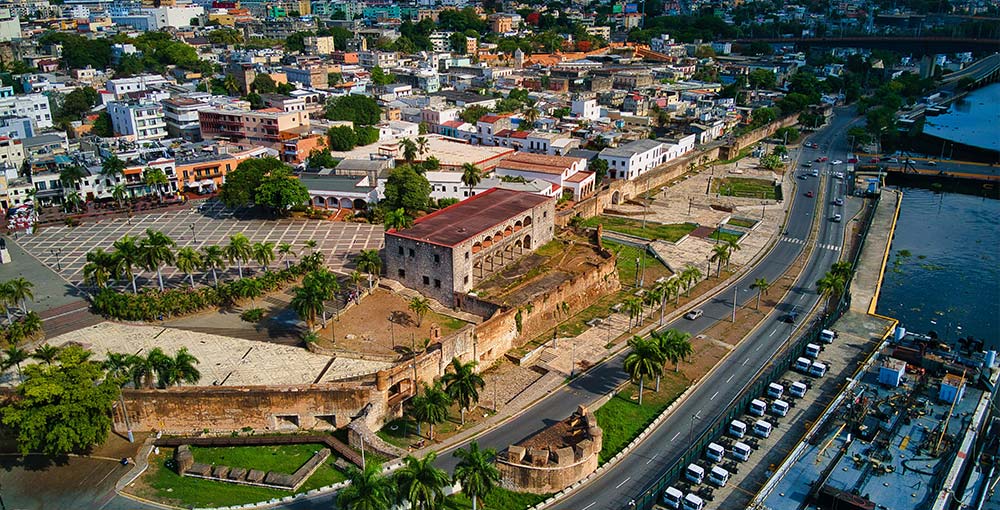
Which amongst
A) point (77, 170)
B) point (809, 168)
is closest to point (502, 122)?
point (809, 168)

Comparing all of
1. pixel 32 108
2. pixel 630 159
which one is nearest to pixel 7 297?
pixel 630 159

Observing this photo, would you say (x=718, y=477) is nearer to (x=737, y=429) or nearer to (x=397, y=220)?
(x=737, y=429)

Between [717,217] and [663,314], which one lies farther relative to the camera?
[717,217]

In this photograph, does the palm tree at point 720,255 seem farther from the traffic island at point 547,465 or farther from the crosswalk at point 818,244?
the traffic island at point 547,465

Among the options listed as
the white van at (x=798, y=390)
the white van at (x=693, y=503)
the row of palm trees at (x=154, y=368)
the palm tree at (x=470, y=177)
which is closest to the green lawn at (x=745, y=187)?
the palm tree at (x=470, y=177)

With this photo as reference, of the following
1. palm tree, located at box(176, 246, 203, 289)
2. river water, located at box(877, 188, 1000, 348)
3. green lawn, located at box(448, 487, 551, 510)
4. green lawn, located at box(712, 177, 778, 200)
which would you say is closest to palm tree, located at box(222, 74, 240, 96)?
palm tree, located at box(176, 246, 203, 289)

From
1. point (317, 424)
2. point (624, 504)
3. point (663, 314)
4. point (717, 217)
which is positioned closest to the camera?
point (624, 504)

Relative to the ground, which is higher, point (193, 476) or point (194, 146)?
point (194, 146)

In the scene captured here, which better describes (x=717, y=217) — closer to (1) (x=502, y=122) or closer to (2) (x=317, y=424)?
(1) (x=502, y=122)
